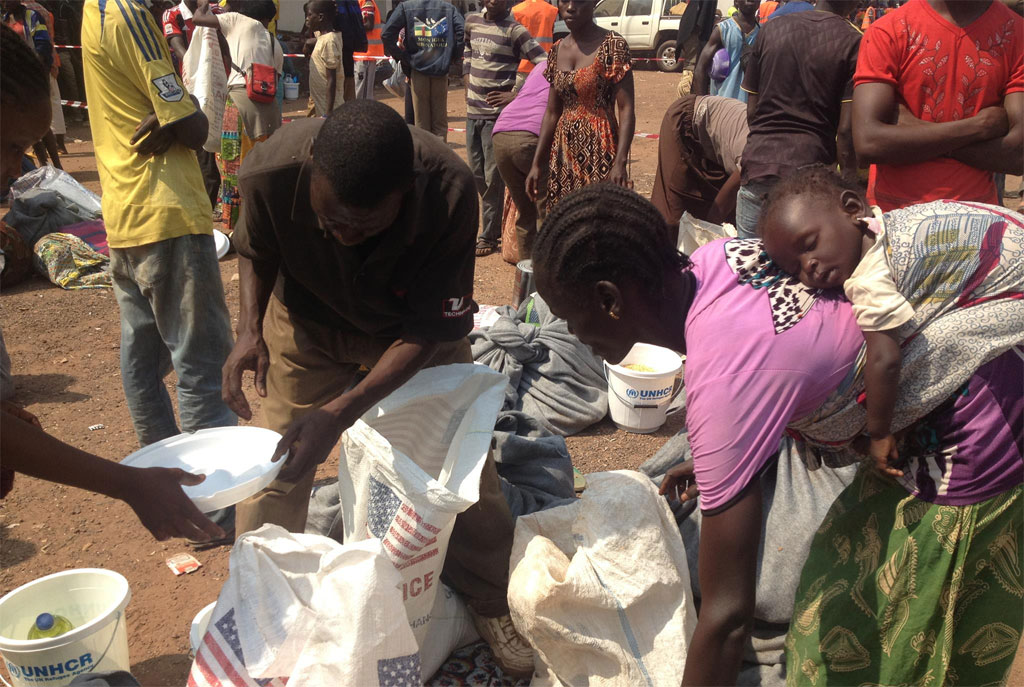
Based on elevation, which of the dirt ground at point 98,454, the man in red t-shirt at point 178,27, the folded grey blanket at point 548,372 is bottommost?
the dirt ground at point 98,454

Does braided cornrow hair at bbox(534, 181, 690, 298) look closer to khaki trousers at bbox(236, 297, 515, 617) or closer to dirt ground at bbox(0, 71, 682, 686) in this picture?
khaki trousers at bbox(236, 297, 515, 617)

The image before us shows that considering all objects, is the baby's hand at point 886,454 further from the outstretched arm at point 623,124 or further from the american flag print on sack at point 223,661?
the outstretched arm at point 623,124

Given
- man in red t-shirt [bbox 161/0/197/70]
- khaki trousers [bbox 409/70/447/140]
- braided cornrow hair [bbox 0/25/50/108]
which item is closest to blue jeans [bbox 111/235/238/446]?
braided cornrow hair [bbox 0/25/50/108]

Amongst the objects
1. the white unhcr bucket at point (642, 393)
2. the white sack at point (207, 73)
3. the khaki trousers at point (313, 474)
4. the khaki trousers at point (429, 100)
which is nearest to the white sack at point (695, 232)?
the white unhcr bucket at point (642, 393)

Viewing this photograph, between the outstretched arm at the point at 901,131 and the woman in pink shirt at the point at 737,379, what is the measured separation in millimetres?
1323

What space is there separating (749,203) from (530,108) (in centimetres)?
209

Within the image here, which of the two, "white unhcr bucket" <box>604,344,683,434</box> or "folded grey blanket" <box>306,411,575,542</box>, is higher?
"folded grey blanket" <box>306,411,575,542</box>

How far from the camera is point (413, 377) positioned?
7.95 ft

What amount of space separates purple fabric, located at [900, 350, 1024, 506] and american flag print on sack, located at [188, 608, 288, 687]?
143 centimetres

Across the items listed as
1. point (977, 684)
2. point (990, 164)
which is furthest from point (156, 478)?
point (990, 164)

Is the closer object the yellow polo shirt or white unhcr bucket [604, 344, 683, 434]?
the yellow polo shirt

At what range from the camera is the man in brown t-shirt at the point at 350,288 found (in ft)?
6.59

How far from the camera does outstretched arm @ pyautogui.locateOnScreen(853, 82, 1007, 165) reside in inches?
105

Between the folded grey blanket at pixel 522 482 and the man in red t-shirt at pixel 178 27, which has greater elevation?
the man in red t-shirt at pixel 178 27
